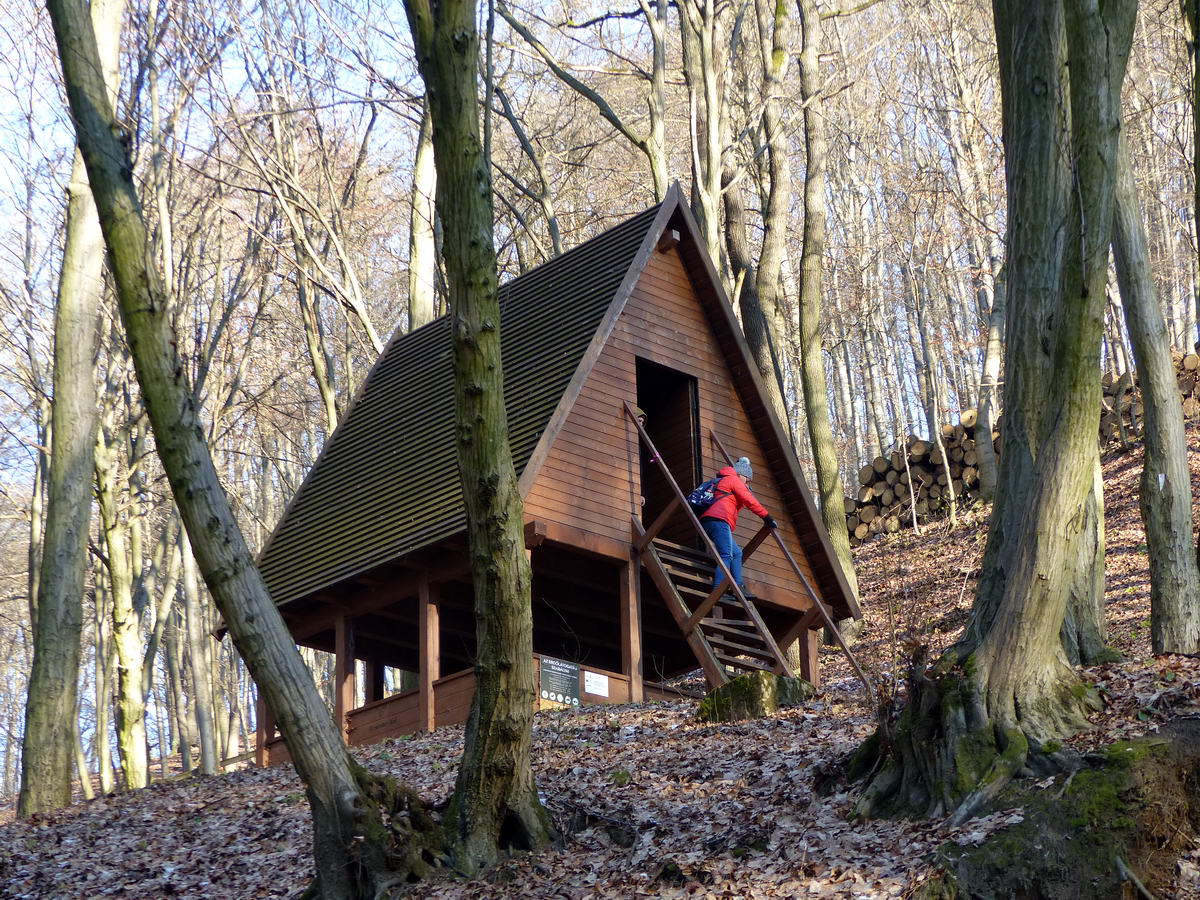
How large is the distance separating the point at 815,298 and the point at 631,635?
870 centimetres

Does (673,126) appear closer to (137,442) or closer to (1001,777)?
(137,442)

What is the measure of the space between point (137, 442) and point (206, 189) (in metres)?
4.49

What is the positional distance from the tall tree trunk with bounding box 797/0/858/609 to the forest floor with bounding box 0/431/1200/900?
6.28m

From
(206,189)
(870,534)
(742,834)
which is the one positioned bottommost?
(742,834)

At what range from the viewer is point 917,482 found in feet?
90.4

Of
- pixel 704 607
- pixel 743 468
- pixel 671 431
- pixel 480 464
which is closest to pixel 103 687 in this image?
pixel 671 431

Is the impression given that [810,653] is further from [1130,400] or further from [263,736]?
[1130,400]

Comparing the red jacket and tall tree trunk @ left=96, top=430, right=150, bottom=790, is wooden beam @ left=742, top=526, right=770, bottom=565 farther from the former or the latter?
tall tree trunk @ left=96, top=430, right=150, bottom=790

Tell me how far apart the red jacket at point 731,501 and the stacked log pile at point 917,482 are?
11.4 m

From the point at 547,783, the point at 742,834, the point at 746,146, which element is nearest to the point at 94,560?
the point at 746,146

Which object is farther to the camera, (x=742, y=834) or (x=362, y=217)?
(x=362, y=217)

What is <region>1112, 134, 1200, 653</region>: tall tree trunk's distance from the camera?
10.4 meters

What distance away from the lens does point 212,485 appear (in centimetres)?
786

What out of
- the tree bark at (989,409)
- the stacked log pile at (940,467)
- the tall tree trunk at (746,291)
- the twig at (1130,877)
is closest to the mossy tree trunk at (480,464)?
the twig at (1130,877)
